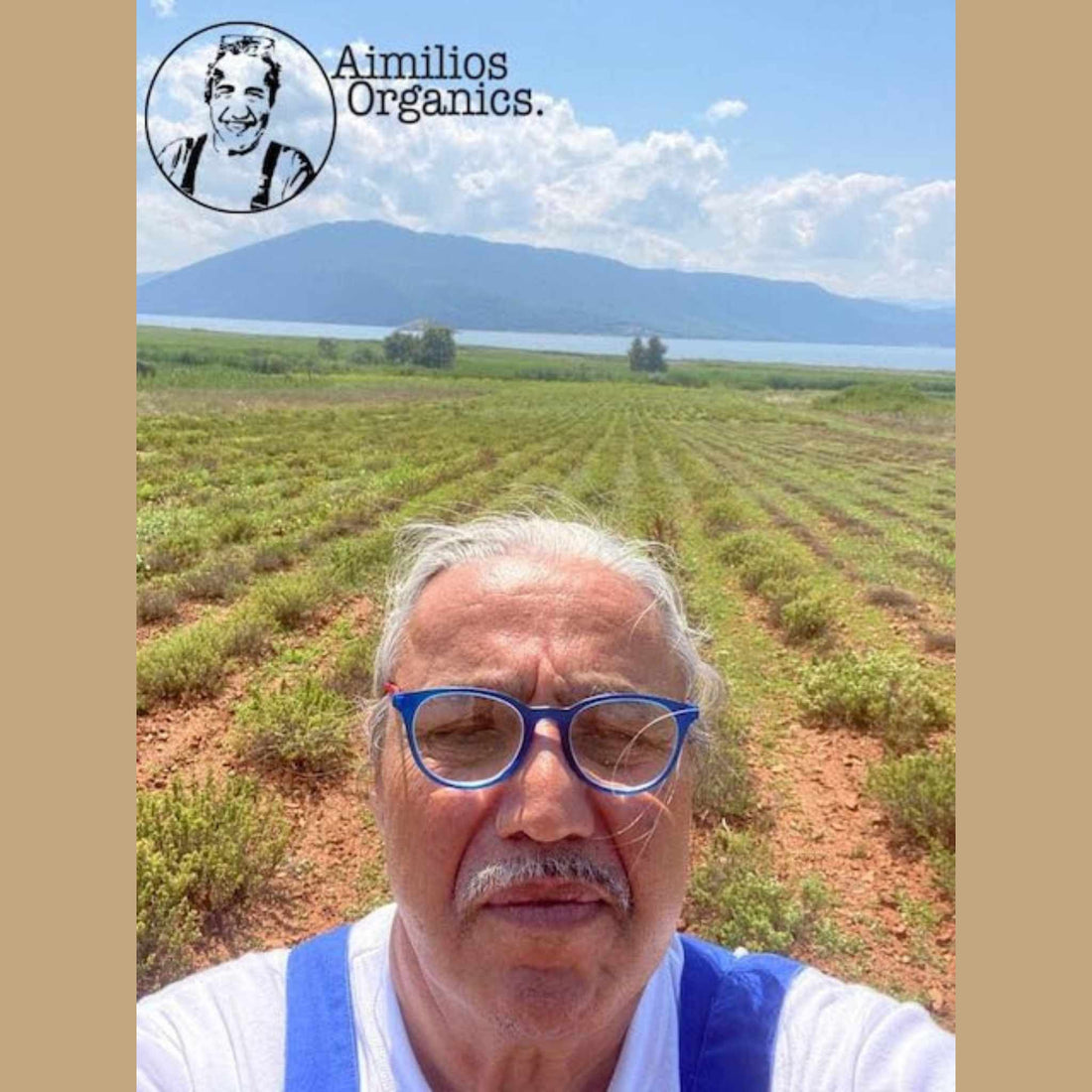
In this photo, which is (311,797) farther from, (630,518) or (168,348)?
(168,348)

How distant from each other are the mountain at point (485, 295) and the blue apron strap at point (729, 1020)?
282 cm

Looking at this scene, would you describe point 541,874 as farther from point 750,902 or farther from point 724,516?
point 724,516

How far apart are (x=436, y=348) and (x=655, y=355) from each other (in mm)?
1080

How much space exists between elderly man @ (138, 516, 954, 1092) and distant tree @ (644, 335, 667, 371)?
294 centimetres

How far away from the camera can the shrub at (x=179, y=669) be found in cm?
288

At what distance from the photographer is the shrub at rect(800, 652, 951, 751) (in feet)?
9.36

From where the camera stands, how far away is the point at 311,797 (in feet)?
8.73

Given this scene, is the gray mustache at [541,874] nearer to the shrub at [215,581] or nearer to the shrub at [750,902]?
the shrub at [750,902]

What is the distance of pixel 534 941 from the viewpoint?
2.72 ft

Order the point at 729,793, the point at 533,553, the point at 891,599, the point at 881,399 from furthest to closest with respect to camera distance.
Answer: the point at 881,399, the point at 891,599, the point at 729,793, the point at 533,553

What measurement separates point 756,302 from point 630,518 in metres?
2.37

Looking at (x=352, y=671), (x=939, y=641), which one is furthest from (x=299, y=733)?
(x=939, y=641)

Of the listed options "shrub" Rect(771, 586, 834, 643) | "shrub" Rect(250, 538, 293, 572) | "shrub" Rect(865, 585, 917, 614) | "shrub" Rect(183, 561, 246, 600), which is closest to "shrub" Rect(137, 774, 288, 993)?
"shrub" Rect(183, 561, 246, 600)

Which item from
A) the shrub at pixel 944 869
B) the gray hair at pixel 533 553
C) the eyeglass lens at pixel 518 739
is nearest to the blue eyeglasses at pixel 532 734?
the eyeglass lens at pixel 518 739
